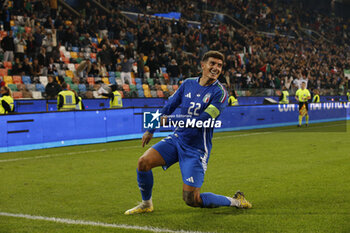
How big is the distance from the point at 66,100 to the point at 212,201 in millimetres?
10953

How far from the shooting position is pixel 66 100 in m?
16.2

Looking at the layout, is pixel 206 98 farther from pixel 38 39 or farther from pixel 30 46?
pixel 38 39

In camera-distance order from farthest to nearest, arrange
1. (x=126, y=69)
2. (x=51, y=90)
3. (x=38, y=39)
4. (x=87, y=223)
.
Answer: (x=126, y=69) → (x=38, y=39) → (x=51, y=90) → (x=87, y=223)

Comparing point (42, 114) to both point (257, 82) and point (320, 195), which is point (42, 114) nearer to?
point (320, 195)

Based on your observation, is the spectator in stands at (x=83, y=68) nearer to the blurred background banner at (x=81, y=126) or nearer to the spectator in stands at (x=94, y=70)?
the spectator in stands at (x=94, y=70)

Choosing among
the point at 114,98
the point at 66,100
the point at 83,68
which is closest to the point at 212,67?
the point at 66,100

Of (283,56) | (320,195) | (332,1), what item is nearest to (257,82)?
(283,56)

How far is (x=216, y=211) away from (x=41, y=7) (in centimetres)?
1942

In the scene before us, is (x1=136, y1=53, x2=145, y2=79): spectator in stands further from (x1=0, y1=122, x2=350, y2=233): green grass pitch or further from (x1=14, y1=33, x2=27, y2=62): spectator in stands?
(x1=0, y1=122, x2=350, y2=233): green grass pitch

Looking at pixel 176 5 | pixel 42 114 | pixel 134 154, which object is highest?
pixel 176 5

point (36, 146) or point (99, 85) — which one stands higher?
point (99, 85)

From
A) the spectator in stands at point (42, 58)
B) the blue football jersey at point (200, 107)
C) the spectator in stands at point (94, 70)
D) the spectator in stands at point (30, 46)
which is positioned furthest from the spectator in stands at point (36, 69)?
the blue football jersey at point (200, 107)

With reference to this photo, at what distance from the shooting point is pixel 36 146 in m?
14.4

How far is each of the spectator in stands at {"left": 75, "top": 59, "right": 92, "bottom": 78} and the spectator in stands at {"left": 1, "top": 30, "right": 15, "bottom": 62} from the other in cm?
281
